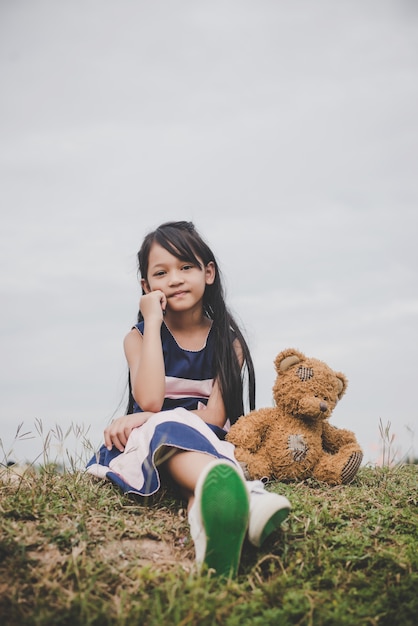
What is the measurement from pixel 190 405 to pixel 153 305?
812 mm

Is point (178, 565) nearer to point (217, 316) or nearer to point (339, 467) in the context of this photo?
point (339, 467)

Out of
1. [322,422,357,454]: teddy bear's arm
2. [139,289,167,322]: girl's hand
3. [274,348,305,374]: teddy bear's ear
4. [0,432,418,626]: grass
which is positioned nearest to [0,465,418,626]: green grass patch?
[0,432,418,626]: grass

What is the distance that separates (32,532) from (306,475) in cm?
195

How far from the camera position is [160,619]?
6.85 ft

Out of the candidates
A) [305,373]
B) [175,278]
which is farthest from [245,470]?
[175,278]

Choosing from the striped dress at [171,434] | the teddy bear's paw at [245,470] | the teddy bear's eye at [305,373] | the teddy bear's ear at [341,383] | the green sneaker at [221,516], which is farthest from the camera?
the teddy bear's ear at [341,383]

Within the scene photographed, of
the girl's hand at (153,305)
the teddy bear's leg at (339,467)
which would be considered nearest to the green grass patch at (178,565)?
the teddy bear's leg at (339,467)

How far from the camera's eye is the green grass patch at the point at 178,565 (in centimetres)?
220

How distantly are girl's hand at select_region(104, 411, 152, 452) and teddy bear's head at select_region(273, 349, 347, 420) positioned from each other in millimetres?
950

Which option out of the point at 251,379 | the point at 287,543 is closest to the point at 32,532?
the point at 287,543

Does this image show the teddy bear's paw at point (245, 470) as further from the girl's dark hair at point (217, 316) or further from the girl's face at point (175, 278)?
the girl's face at point (175, 278)

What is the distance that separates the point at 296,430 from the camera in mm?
4027

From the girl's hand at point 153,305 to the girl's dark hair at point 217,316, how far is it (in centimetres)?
31

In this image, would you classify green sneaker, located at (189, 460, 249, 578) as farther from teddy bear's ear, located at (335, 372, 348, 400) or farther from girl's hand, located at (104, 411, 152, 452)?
teddy bear's ear, located at (335, 372, 348, 400)
